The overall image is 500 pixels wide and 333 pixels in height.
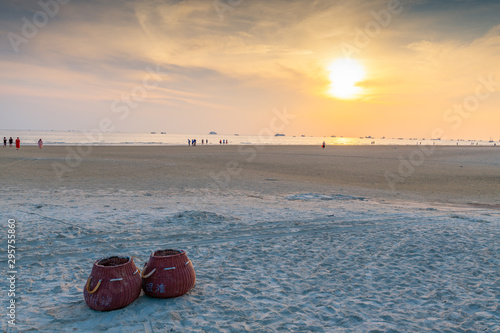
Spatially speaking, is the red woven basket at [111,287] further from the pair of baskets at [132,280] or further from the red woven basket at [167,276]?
the red woven basket at [167,276]

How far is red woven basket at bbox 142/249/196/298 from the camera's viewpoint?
188 inches

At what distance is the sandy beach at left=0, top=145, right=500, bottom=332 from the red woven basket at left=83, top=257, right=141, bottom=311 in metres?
0.14

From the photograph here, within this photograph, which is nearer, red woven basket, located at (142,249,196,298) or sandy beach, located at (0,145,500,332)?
sandy beach, located at (0,145,500,332)

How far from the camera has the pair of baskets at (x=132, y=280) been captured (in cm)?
439

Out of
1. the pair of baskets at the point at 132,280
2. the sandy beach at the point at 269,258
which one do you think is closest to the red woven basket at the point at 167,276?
the pair of baskets at the point at 132,280

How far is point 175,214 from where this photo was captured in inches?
391

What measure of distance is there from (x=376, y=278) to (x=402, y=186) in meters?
14.9

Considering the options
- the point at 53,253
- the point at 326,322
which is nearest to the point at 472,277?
the point at 326,322

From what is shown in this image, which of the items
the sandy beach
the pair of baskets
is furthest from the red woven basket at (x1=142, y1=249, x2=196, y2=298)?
the sandy beach

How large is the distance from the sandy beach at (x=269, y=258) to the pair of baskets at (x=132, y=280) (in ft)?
0.51

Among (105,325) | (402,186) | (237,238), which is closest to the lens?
(105,325)

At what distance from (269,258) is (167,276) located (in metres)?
2.43

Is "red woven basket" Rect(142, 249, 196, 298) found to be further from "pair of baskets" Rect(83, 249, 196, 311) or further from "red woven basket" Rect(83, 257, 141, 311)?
"red woven basket" Rect(83, 257, 141, 311)

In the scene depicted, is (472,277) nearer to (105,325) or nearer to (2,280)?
(105,325)
